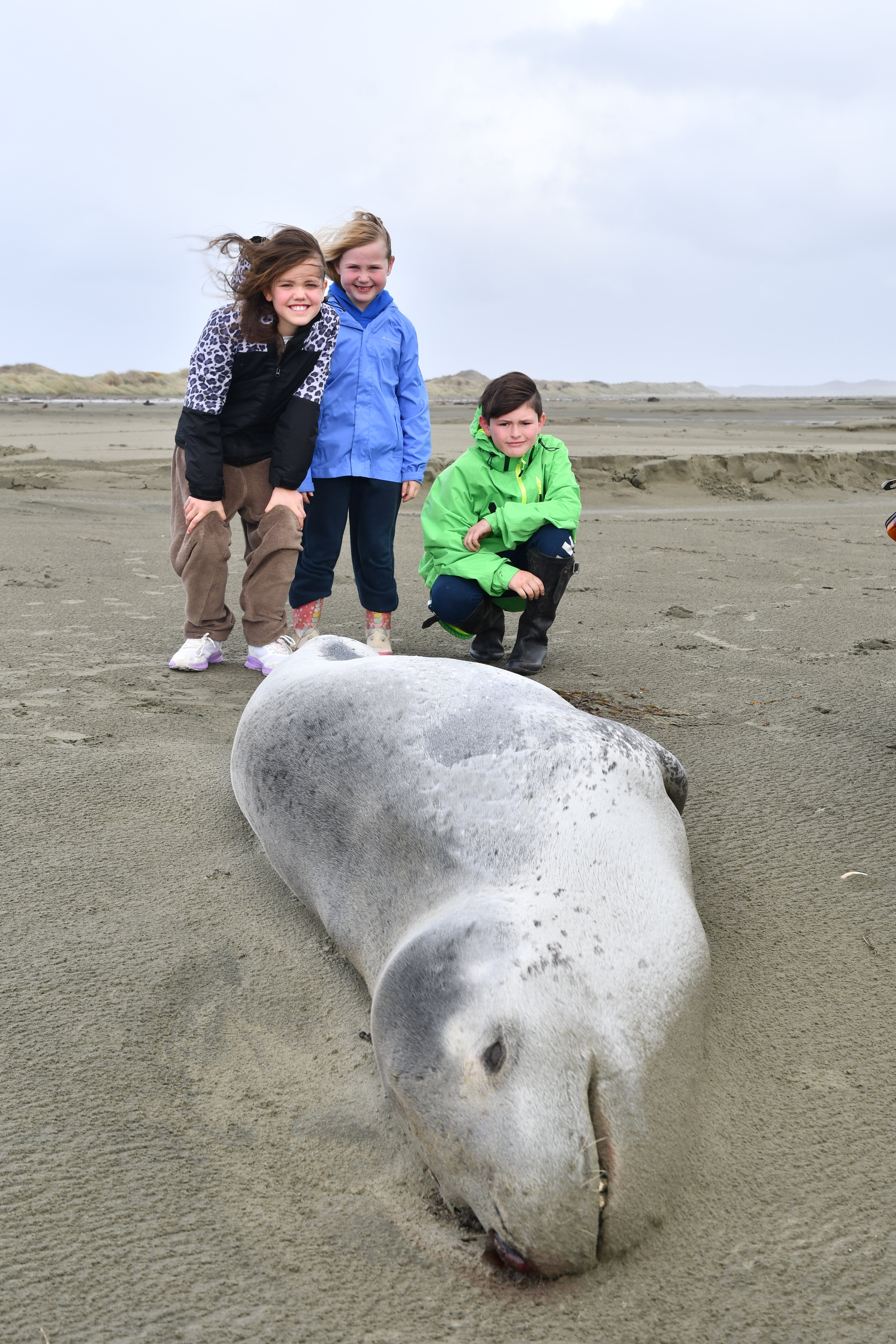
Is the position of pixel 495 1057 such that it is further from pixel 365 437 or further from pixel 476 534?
pixel 365 437

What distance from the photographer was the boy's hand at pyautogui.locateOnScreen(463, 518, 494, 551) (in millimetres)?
4398

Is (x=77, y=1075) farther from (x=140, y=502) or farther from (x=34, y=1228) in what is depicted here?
(x=140, y=502)

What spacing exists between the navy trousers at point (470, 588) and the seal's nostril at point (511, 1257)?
314cm

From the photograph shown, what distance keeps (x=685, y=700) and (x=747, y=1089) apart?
2278mm

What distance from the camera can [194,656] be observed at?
443 centimetres

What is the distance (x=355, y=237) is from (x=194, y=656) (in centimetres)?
196

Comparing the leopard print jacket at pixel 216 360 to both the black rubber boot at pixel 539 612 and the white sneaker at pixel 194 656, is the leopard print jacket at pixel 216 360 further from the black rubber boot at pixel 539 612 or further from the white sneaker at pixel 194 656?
the black rubber boot at pixel 539 612

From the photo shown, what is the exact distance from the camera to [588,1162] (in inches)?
58.5

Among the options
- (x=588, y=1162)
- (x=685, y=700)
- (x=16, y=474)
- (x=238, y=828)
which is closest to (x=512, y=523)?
(x=685, y=700)

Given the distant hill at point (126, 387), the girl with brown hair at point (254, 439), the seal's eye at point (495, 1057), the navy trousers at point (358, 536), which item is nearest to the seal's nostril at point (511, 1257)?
the seal's eye at point (495, 1057)

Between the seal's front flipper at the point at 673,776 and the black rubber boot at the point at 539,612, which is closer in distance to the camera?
the seal's front flipper at the point at 673,776

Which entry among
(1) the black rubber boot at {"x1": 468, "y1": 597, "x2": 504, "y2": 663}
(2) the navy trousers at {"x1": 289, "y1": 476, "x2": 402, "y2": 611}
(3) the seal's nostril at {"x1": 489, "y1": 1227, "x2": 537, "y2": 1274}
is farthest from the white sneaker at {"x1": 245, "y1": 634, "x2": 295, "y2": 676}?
(3) the seal's nostril at {"x1": 489, "y1": 1227, "x2": 537, "y2": 1274}

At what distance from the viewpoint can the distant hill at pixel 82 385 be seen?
115 feet

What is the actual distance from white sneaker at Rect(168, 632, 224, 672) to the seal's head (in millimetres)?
2888
